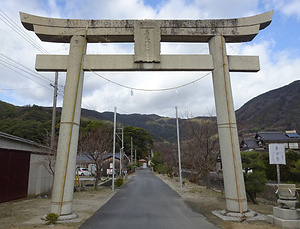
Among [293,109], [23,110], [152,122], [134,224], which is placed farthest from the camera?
[152,122]

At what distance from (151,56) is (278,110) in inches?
4383

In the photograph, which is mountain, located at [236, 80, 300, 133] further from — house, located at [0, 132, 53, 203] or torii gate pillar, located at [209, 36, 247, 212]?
torii gate pillar, located at [209, 36, 247, 212]

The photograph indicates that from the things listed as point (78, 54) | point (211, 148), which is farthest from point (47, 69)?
point (211, 148)

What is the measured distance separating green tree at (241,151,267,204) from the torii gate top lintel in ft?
17.8

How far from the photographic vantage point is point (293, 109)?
94812 millimetres

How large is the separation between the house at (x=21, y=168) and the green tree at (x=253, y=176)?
34.5 ft

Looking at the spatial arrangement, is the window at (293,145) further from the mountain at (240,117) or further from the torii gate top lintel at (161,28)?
the torii gate top lintel at (161,28)

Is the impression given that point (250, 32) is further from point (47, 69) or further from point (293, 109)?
point (293, 109)

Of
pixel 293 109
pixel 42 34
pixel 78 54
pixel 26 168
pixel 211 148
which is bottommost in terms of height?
pixel 26 168

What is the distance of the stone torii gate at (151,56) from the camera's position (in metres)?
7.32

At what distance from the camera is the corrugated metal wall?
10094 mm

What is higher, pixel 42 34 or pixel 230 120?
pixel 42 34

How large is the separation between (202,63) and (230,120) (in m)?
2.28

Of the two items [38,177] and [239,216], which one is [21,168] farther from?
[239,216]
